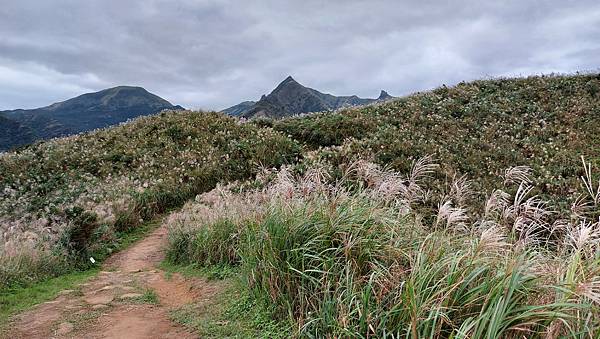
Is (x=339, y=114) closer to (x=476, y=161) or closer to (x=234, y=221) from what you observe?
(x=476, y=161)

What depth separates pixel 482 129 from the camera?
18.2 m

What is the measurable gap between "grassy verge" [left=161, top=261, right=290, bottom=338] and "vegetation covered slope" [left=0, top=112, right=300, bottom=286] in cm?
370

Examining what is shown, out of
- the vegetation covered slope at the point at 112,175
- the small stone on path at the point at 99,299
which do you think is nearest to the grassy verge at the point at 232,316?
the small stone on path at the point at 99,299

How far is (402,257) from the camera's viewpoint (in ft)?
13.8

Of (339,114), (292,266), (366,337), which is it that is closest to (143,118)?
(339,114)

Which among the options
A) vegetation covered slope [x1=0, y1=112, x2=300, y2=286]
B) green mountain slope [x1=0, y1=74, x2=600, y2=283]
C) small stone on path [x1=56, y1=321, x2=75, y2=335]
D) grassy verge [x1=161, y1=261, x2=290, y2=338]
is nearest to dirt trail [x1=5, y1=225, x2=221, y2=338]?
small stone on path [x1=56, y1=321, x2=75, y2=335]

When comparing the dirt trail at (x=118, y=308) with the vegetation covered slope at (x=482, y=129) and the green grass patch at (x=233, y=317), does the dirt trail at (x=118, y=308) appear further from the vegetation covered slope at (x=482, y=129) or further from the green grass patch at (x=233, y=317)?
the vegetation covered slope at (x=482, y=129)

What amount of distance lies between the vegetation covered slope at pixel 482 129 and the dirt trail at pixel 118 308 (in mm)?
7988

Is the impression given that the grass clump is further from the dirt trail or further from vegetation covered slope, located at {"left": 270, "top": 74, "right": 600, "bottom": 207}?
vegetation covered slope, located at {"left": 270, "top": 74, "right": 600, "bottom": 207}

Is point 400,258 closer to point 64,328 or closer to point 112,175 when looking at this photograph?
point 64,328

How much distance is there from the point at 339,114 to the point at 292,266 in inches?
624

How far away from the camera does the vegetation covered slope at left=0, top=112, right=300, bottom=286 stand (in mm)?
9039

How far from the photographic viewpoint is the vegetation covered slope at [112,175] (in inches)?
356

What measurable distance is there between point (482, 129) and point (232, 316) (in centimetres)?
1616
